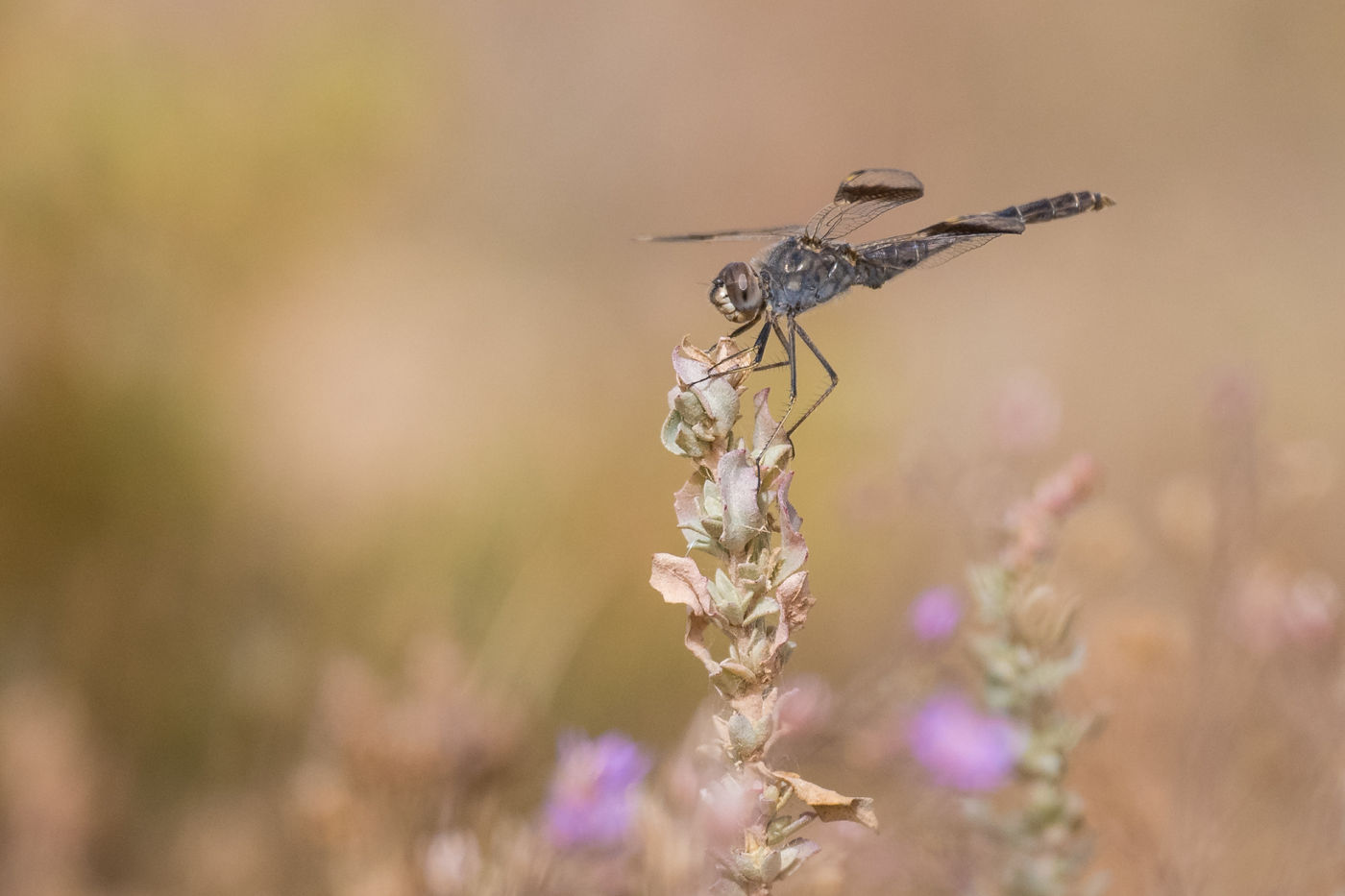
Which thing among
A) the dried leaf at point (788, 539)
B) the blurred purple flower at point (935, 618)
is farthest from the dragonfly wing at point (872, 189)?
the dried leaf at point (788, 539)

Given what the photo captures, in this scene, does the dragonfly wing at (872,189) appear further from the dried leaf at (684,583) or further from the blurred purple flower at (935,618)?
the dried leaf at (684,583)

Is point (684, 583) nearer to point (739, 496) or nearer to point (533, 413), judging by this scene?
point (739, 496)

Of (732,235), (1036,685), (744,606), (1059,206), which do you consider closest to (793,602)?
(744,606)

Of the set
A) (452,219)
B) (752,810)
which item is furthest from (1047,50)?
(752,810)

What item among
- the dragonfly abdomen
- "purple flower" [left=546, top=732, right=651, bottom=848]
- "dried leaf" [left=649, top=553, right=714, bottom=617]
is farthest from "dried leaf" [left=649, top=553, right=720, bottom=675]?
the dragonfly abdomen

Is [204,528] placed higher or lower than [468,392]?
lower

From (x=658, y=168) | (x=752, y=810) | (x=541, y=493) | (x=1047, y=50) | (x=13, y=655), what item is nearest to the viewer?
(x=752, y=810)

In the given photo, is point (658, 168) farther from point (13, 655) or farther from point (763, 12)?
point (13, 655)
